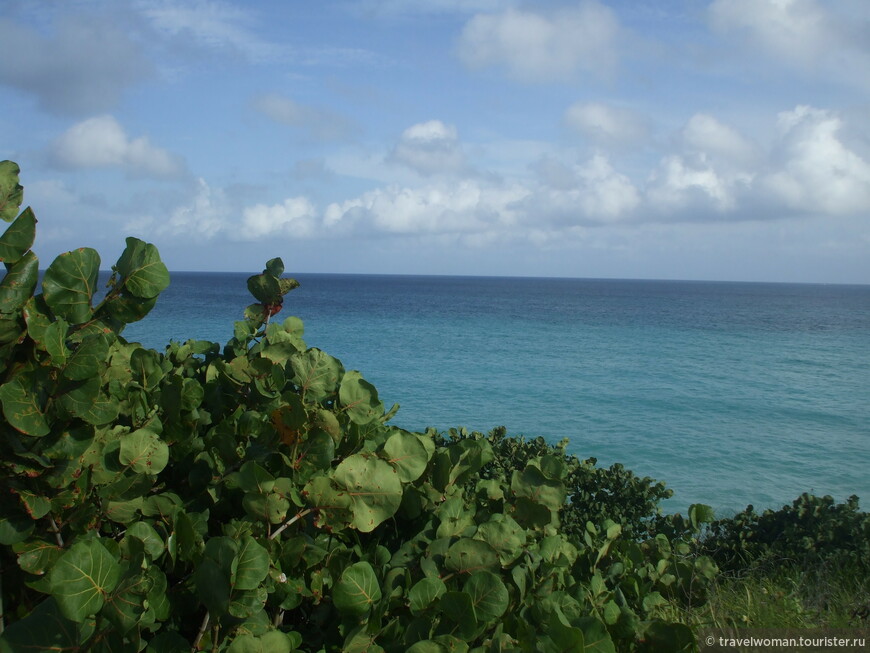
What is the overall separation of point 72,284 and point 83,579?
618 mm

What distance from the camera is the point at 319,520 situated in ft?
5.59

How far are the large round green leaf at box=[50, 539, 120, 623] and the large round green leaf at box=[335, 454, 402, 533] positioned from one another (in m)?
0.54

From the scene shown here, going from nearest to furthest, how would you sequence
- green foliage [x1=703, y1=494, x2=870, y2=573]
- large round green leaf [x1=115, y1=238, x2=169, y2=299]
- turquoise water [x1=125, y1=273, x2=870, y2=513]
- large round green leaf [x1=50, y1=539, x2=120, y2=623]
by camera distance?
large round green leaf [x1=50, y1=539, x2=120, y2=623] → large round green leaf [x1=115, y1=238, x2=169, y2=299] → green foliage [x1=703, y1=494, x2=870, y2=573] → turquoise water [x1=125, y1=273, x2=870, y2=513]

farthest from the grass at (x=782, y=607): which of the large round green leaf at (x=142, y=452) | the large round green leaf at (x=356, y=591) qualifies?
the large round green leaf at (x=142, y=452)

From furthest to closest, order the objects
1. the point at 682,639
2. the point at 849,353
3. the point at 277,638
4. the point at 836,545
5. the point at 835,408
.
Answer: the point at 849,353, the point at 835,408, the point at 836,545, the point at 682,639, the point at 277,638

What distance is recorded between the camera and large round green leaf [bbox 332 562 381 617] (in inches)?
59.9

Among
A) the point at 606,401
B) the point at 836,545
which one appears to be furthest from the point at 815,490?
the point at 836,545

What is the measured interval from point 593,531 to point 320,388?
3.91ft

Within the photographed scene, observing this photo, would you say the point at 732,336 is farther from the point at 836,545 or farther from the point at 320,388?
the point at 320,388

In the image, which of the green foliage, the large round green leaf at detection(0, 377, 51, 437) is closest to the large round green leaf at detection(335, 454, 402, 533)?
the large round green leaf at detection(0, 377, 51, 437)

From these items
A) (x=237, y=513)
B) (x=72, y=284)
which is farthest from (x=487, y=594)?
(x=72, y=284)

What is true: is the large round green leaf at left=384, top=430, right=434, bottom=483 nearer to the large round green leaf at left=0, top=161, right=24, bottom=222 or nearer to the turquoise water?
the large round green leaf at left=0, top=161, right=24, bottom=222

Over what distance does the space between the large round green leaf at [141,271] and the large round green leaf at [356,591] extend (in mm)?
778

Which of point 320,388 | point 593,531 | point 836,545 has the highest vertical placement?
point 320,388
